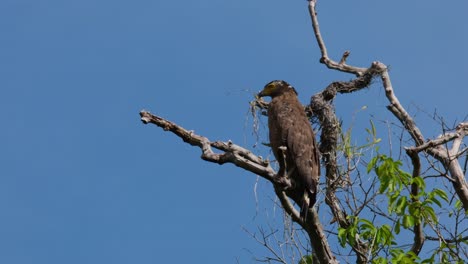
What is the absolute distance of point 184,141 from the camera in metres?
6.72

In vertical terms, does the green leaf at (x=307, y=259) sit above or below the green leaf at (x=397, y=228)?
below

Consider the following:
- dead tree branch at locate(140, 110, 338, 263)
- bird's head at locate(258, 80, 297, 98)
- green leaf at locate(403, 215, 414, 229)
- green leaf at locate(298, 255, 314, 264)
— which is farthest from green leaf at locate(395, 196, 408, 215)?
bird's head at locate(258, 80, 297, 98)

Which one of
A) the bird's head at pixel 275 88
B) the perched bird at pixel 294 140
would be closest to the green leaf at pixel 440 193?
the perched bird at pixel 294 140

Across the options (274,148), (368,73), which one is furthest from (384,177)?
(368,73)

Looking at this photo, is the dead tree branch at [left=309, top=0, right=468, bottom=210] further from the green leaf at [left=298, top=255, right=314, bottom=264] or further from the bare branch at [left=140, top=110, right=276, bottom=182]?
the bare branch at [left=140, top=110, right=276, bottom=182]

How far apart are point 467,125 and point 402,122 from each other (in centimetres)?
63

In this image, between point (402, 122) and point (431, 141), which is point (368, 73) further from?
point (431, 141)

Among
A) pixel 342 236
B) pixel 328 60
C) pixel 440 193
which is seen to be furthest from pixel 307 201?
pixel 328 60

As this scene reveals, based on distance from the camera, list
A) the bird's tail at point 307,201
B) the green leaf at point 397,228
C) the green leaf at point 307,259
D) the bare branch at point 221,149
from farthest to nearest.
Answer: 1. the green leaf at point 307,259
2. the green leaf at point 397,228
3. the bird's tail at point 307,201
4. the bare branch at point 221,149

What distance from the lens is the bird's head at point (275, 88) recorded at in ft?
28.2

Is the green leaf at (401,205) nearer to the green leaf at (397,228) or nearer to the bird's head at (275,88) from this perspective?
the green leaf at (397,228)

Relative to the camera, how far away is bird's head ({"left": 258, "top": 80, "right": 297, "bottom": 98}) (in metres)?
8.60

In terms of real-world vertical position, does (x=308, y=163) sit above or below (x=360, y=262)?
above

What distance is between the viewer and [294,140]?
763 centimetres
